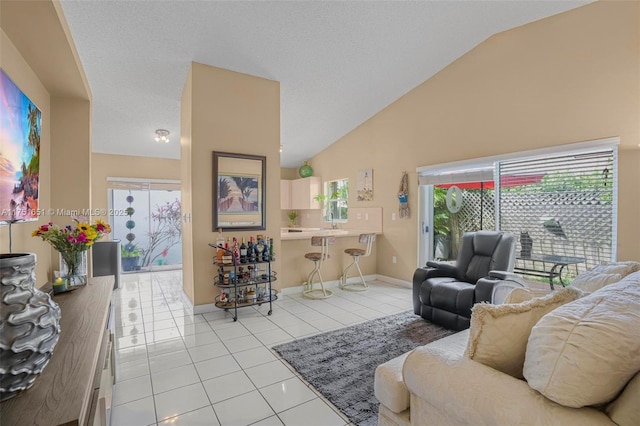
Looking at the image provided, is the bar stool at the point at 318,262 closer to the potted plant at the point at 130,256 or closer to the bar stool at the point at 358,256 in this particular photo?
the bar stool at the point at 358,256

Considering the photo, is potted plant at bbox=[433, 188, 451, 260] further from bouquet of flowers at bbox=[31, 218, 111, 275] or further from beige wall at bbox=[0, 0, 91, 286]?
beige wall at bbox=[0, 0, 91, 286]

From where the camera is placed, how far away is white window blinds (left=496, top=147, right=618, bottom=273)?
10.1ft

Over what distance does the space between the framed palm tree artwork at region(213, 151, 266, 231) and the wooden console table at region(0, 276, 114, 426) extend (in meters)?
2.22

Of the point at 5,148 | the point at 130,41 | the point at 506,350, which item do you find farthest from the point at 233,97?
the point at 506,350

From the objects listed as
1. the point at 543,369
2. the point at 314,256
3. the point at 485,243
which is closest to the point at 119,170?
the point at 314,256

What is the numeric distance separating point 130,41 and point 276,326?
3409mm

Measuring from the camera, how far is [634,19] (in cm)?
283

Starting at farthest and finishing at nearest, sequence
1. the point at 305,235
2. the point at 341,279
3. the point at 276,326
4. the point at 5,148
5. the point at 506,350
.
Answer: the point at 341,279
the point at 305,235
the point at 276,326
the point at 5,148
the point at 506,350

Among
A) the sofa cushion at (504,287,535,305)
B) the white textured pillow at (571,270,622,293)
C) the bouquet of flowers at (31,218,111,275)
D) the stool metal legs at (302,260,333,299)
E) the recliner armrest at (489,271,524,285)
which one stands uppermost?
the bouquet of flowers at (31,218,111,275)

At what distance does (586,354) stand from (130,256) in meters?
7.52

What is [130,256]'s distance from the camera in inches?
259

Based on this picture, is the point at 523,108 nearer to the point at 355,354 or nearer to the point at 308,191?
the point at 355,354

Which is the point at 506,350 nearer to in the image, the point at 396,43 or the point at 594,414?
the point at 594,414

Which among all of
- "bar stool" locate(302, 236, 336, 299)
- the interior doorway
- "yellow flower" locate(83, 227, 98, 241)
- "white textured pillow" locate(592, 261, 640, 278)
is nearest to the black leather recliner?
"white textured pillow" locate(592, 261, 640, 278)
